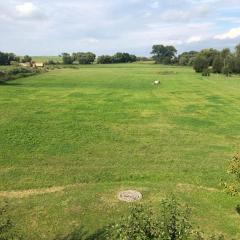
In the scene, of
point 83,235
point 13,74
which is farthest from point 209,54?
point 83,235

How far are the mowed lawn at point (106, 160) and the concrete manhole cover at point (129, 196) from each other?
0.36 m

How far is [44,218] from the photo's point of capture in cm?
1955

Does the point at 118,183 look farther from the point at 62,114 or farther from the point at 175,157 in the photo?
the point at 62,114

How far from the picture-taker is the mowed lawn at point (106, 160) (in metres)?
20.2

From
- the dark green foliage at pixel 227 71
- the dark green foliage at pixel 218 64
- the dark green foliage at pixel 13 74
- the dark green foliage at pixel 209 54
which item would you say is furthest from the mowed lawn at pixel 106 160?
the dark green foliage at pixel 209 54

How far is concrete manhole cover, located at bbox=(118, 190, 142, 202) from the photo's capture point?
21584 millimetres

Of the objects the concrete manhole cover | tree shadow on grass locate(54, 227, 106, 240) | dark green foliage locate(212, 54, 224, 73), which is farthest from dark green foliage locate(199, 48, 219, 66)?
tree shadow on grass locate(54, 227, 106, 240)

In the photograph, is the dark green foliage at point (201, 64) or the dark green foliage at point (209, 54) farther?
the dark green foliage at point (209, 54)

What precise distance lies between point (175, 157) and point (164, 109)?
70.4 ft

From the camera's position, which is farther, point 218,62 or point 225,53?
point 225,53

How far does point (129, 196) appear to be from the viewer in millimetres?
22016

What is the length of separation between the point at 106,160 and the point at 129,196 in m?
6.26

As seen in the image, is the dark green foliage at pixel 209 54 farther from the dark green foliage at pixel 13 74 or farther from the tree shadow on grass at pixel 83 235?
the tree shadow on grass at pixel 83 235

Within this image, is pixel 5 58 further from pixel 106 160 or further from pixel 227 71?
pixel 106 160
